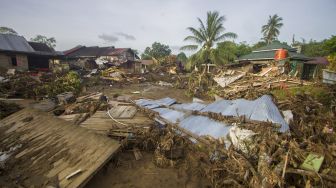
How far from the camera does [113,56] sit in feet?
118

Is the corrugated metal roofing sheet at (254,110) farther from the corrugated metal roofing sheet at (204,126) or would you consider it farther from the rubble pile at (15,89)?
the rubble pile at (15,89)

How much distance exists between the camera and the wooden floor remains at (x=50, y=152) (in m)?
3.69

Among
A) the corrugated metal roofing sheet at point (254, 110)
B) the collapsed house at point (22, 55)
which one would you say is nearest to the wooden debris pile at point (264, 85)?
the corrugated metal roofing sheet at point (254, 110)

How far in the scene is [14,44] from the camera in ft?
73.9

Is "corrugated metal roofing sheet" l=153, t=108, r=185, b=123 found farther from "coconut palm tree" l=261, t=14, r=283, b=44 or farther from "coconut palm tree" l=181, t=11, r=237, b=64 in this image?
"coconut palm tree" l=261, t=14, r=283, b=44

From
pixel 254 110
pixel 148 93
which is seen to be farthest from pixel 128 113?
pixel 148 93

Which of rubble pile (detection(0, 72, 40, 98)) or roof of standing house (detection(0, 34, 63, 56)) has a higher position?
roof of standing house (detection(0, 34, 63, 56))

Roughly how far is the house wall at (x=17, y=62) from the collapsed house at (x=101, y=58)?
27.1ft

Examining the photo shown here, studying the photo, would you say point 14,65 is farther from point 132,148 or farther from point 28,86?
point 132,148

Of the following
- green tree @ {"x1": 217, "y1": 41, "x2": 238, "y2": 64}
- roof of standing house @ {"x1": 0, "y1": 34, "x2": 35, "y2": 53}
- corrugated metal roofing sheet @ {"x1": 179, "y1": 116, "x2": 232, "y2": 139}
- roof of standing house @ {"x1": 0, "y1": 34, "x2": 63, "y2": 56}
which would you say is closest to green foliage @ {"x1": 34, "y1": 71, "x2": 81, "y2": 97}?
corrugated metal roofing sheet @ {"x1": 179, "y1": 116, "x2": 232, "y2": 139}

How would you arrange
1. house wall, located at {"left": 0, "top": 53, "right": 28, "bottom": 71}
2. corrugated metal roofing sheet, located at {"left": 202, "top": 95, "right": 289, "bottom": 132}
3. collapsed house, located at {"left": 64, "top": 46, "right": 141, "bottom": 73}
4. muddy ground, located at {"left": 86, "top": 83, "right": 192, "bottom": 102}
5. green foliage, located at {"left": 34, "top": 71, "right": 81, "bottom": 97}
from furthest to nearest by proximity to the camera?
collapsed house, located at {"left": 64, "top": 46, "right": 141, "bottom": 73} < house wall, located at {"left": 0, "top": 53, "right": 28, "bottom": 71} < muddy ground, located at {"left": 86, "top": 83, "right": 192, "bottom": 102} < green foliage, located at {"left": 34, "top": 71, "right": 81, "bottom": 97} < corrugated metal roofing sheet, located at {"left": 202, "top": 95, "right": 289, "bottom": 132}

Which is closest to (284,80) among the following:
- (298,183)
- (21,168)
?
(298,183)

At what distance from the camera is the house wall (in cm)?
2088

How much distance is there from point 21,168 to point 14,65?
2434cm
